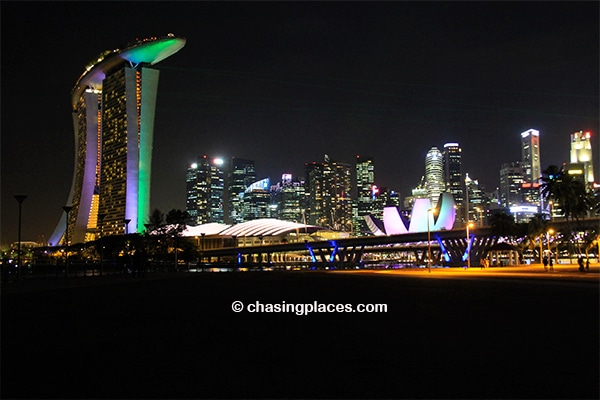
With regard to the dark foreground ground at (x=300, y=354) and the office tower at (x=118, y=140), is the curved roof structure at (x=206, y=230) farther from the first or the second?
the dark foreground ground at (x=300, y=354)

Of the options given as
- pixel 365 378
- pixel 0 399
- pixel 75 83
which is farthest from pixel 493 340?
pixel 75 83

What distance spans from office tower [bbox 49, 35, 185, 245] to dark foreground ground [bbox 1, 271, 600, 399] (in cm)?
10933

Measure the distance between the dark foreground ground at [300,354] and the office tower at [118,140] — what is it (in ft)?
359

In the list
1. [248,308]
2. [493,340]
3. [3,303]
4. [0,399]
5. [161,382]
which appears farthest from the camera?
[3,303]

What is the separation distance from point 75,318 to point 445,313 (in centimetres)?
743

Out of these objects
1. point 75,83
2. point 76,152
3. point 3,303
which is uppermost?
point 75,83

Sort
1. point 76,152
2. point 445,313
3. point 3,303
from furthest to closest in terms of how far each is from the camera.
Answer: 1. point 76,152
2. point 3,303
3. point 445,313

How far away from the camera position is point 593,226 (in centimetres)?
7681

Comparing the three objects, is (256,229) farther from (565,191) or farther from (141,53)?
(565,191)

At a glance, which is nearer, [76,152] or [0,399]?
[0,399]

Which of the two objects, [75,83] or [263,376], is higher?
[75,83]

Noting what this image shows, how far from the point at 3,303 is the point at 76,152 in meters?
136

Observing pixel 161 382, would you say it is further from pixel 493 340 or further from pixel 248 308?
pixel 248 308

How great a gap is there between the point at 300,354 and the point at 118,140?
124087 mm
